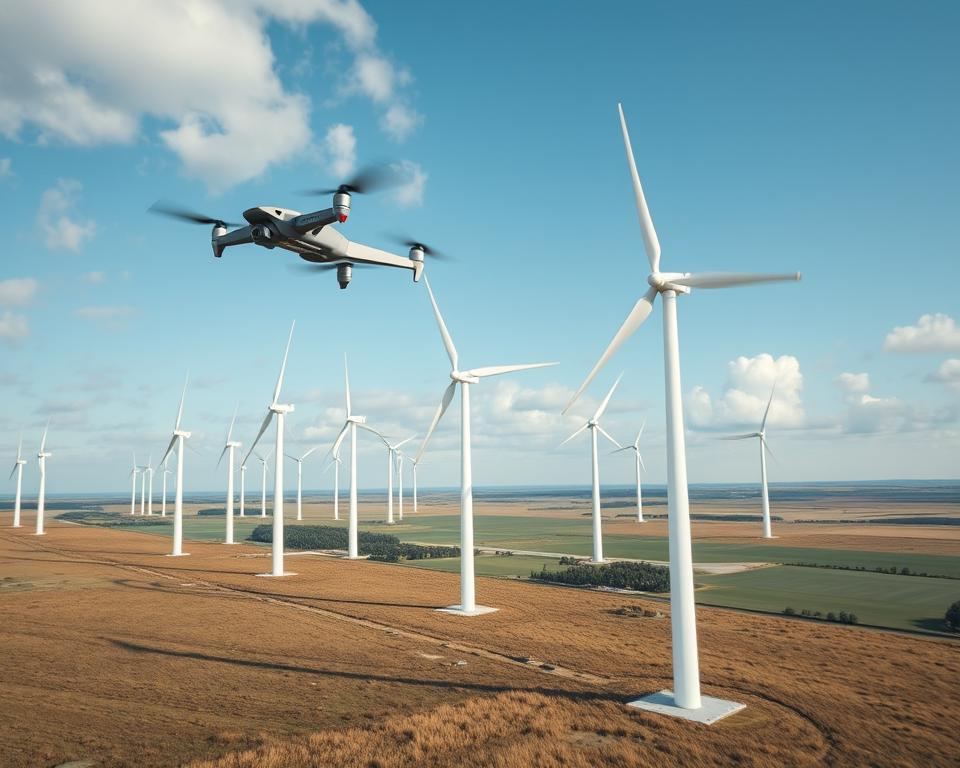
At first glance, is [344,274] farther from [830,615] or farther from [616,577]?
[616,577]

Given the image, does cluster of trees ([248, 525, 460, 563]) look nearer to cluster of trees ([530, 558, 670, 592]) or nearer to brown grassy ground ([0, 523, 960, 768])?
cluster of trees ([530, 558, 670, 592])

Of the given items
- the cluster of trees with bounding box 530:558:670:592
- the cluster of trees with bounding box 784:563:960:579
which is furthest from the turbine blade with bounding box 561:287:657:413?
the cluster of trees with bounding box 784:563:960:579

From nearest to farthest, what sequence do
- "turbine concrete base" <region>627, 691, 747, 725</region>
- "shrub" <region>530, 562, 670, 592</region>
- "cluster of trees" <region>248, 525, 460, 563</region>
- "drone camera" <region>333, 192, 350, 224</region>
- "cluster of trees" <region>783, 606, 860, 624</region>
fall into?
"turbine concrete base" <region>627, 691, 747, 725</region>
"drone camera" <region>333, 192, 350, 224</region>
"cluster of trees" <region>783, 606, 860, 624</region>
"shrub" <region>530, 562, 670, 592</region>
"cluster of trees" <region>248, 525, 460, 563</region>

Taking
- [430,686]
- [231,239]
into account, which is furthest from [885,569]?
[231,239]

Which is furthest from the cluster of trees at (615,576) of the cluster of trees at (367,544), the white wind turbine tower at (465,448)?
the cluster of trees at (367,544)

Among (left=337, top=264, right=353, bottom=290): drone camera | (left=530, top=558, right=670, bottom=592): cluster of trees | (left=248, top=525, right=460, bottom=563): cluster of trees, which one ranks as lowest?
(left=248, top=525, right=460, bottom=563): cluster of trees

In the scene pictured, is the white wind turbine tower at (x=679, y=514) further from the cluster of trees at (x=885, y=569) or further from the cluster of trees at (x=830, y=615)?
the cluster of trees at (x=885, y=569)

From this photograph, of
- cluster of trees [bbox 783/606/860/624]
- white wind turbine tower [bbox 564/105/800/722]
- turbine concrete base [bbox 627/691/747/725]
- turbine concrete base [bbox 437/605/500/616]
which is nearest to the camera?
turbine concrete base [bbox 627/691/747/725]

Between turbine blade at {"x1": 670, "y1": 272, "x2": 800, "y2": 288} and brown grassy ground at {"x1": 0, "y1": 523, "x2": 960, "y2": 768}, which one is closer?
brown grassy ground at {"x1": 0, "y1": 523, "x2": 960, "y2": 768}
